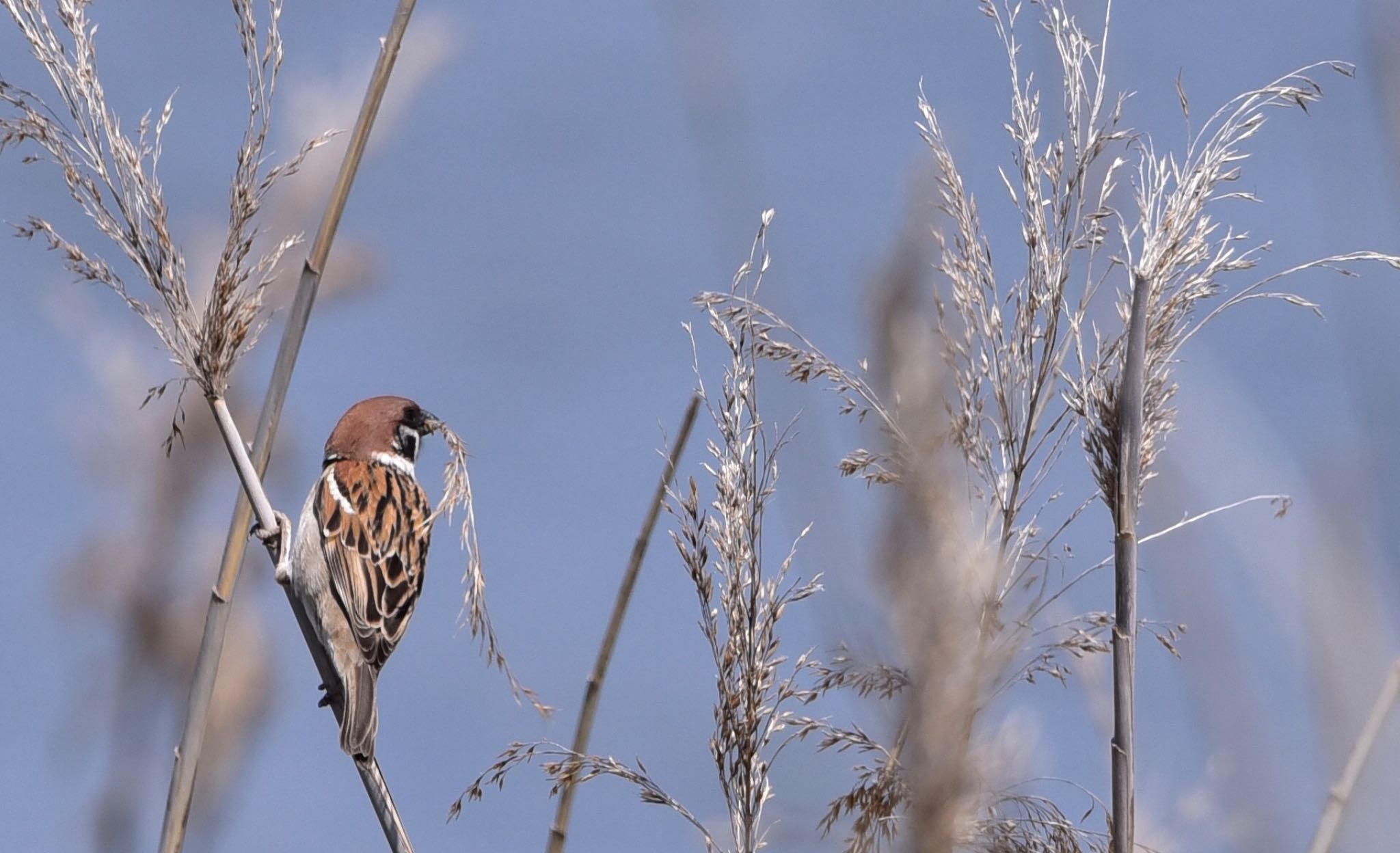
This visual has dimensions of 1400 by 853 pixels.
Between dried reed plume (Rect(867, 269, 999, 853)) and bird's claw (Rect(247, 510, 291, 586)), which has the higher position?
bird's claw (Rect(247, 510, 291, 586))

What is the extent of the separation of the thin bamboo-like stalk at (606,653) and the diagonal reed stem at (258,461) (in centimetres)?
19

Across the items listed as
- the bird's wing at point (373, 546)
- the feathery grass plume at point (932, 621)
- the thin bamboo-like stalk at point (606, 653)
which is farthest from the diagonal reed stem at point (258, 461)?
the bird's wing at point (373, 546)

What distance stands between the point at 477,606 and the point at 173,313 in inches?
18.6

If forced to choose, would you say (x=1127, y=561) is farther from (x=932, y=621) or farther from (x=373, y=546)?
(x=373, y=546)

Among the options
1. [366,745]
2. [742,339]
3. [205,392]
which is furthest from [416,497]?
[742,339]

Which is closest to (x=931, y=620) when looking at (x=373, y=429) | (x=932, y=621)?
(x=932, y=621)

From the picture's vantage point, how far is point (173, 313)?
4.94ft

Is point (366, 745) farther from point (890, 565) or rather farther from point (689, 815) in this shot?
point (890, 565)

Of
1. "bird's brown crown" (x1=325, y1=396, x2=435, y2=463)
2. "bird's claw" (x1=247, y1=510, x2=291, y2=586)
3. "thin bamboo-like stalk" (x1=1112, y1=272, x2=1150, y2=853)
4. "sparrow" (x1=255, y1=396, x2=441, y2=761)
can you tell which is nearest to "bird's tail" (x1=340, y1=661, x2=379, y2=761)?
"sparrow" (x1=255, y1=396, x2=441, y2=761)

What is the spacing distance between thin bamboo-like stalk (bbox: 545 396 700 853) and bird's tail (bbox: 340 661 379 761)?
516mm

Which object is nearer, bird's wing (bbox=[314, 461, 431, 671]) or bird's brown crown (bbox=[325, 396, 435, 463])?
bird's wing (bbox=[314, 461, 431, 671])

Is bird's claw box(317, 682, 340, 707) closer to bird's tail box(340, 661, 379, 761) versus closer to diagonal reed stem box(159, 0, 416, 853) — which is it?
bird's tail box(340, 661, 379, 761)

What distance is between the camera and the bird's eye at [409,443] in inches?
140

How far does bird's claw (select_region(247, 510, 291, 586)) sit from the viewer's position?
1.85 meters
